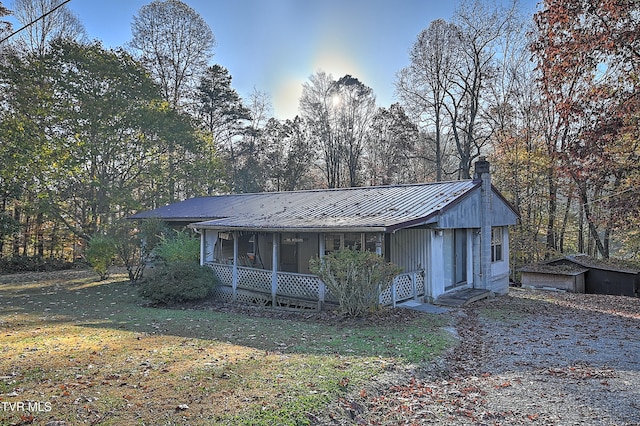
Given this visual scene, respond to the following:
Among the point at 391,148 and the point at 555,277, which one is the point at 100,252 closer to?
the point at 555,277

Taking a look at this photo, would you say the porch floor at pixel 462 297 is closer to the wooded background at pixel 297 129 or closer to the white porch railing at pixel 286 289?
the white porch railing at pixel 286 289

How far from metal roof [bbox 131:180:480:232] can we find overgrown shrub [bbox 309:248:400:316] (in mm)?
886

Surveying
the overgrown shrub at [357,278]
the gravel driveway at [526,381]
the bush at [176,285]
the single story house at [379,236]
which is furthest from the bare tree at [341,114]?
the gravel driveway at [526,381]

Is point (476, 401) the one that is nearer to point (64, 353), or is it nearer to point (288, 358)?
point (288, 358)

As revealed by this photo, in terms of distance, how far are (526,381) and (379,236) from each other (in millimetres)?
5541

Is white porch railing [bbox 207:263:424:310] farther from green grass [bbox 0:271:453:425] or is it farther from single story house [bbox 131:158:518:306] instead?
green grass [bbox 0:271:453:425]

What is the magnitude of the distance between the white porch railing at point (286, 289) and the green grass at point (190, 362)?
129 centimetres

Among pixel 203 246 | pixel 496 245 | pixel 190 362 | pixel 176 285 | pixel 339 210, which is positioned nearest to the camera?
pixel 190 362

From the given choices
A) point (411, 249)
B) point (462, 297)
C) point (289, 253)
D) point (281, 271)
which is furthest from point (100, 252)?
point (462, 297)

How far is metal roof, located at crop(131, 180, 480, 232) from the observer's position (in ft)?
36.4

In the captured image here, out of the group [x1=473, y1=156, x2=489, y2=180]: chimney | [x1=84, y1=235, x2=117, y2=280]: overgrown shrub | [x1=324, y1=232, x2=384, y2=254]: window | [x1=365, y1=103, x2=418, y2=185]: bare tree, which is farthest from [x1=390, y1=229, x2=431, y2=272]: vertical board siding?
[x1=365, y1=103, x2=418, y2=185]: bare tree

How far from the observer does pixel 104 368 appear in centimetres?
552

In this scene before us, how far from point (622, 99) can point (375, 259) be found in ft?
26.2

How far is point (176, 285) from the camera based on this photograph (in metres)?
12.4
